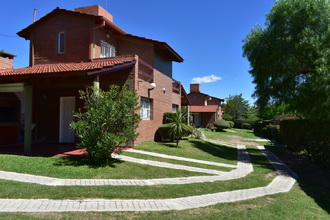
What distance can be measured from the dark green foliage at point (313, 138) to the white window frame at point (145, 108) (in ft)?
28.9

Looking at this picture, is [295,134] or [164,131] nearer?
[164,131]

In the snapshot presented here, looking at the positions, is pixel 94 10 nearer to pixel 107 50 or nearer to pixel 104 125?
pixel 107 50

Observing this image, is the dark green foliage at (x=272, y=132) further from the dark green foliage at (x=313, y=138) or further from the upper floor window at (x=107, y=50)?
the upper floor window at (x=107, y=50)

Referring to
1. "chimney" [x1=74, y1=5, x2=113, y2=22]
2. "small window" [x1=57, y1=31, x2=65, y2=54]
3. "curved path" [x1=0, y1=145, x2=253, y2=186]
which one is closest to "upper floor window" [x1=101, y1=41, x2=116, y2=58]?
"chimney" [x1=74, y1=5, x2=113, y2=22]

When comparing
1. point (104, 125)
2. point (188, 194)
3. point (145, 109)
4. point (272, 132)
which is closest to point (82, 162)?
point (104, 125)

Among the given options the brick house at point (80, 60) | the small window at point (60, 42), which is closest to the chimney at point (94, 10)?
the brick house at point (80, 60)

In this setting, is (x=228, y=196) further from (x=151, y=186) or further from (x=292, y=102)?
(x=292, y=102)

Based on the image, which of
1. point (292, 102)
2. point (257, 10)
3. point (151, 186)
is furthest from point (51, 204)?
point (257, 10)

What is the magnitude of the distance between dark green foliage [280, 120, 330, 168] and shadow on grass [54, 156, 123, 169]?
8.97m

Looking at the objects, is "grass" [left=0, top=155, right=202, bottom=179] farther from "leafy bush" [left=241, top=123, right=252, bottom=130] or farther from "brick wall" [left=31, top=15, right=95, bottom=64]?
"leafy bush" [left=241, top=123, right=252, bottom=130]

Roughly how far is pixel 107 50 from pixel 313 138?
12414mm

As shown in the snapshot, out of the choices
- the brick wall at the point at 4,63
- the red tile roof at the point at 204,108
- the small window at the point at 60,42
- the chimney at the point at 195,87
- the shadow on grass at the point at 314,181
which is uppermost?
the chimney at the point at 195,87

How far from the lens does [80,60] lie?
43.4 ft

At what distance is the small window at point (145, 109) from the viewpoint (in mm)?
13503
